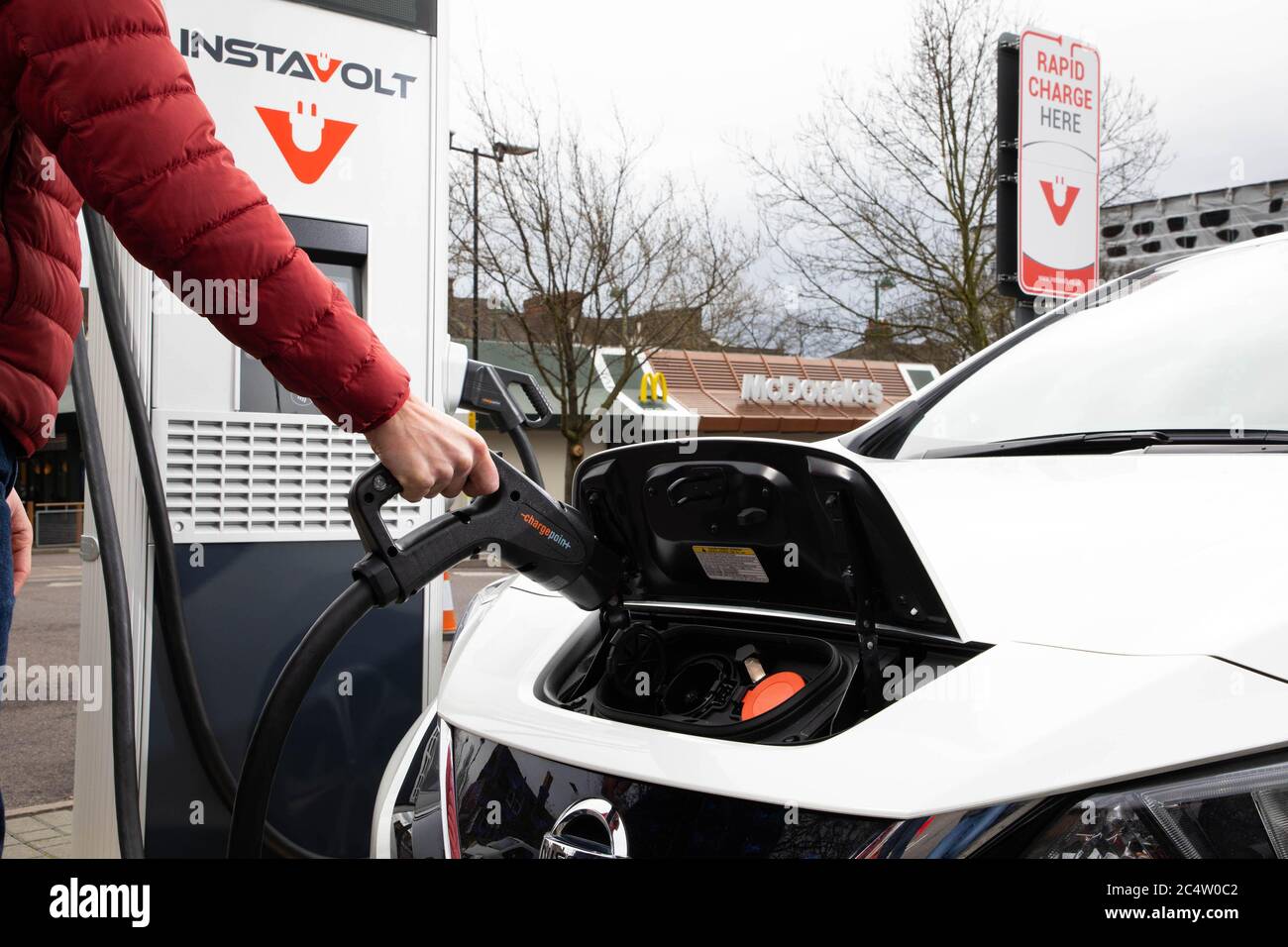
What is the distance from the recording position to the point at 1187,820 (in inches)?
44.8

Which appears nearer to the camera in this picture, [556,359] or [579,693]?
[579,693]

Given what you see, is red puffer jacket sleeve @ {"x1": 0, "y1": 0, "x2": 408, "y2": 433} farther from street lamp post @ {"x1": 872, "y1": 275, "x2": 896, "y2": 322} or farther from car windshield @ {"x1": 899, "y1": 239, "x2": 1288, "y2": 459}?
street lamp post @ {"x1": 872, "y1": 275, "x2": 896, "y2": 322}

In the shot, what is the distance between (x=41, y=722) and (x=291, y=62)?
5295 millimetres

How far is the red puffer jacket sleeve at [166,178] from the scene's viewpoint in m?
1.28

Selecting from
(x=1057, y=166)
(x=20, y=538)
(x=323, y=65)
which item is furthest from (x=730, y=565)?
(x=1057, y=166)

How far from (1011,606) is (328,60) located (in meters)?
2.74

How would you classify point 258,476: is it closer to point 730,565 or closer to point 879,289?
point 730,565

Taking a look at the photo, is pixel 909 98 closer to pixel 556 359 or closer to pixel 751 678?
pixel 556 359

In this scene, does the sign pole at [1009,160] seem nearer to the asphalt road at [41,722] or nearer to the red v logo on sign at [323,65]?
the red v logo on sign at [323,65]

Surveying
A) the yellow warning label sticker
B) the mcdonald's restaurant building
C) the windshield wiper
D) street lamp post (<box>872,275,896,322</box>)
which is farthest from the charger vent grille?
the mcdonald's restaurant building

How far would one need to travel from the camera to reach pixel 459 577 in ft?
52.7

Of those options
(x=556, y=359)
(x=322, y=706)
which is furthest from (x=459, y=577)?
(x=322, y=706)

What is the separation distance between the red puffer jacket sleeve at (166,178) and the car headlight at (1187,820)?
99 cm
